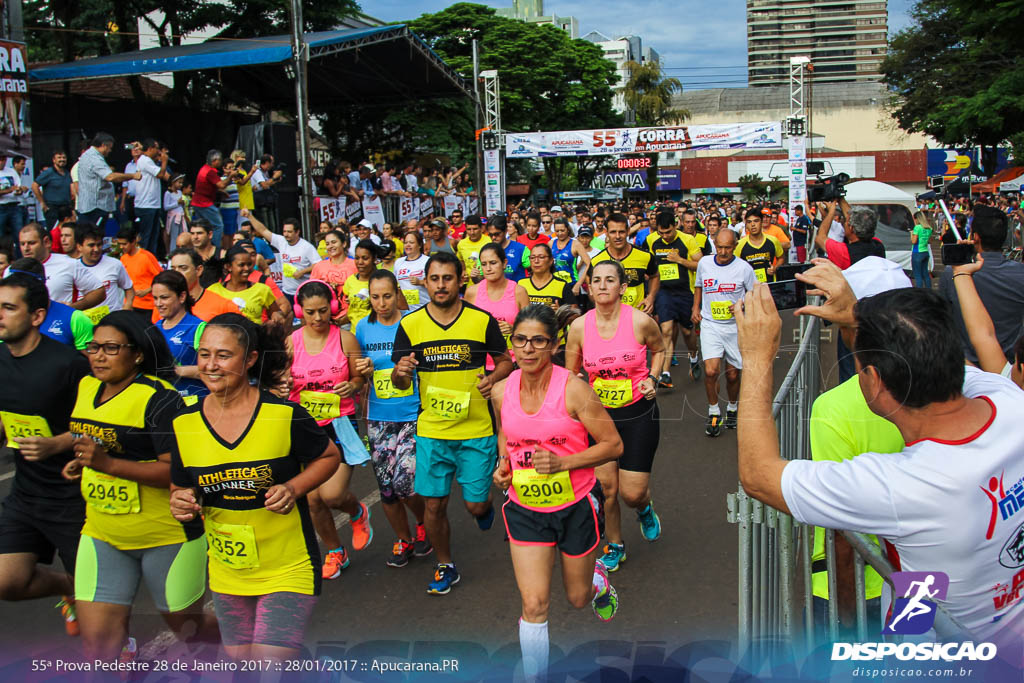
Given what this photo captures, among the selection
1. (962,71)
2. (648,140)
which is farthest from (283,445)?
(962,71)

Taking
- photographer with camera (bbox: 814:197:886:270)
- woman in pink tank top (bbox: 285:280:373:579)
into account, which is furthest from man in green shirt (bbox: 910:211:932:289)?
woman in pink tank top (bbox: 285:280:373:579)

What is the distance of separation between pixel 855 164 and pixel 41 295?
76561mm

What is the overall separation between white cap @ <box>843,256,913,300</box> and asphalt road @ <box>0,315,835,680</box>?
1693mm

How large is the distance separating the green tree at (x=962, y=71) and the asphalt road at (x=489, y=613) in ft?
92.4

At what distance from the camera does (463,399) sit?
4.69 metres

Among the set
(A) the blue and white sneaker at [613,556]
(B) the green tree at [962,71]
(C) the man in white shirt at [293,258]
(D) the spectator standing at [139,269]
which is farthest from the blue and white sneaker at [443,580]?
(B) the green tree at [962,71]

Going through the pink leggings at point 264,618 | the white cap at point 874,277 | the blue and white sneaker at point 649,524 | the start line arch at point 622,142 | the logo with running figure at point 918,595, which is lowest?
the blue and white sneaker at point 649,524

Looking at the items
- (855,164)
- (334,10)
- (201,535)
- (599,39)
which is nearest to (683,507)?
(201,535)

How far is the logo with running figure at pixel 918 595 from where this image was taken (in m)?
2.00

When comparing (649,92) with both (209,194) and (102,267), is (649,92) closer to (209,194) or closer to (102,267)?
(209,194)

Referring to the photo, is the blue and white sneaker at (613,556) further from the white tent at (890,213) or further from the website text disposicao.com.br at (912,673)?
the white tent at (890,213)

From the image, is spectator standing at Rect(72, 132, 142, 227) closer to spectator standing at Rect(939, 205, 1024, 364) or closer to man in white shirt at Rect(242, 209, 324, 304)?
man in white shirt at Rect(242, 209, 324, 304)

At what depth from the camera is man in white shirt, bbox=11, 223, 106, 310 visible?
659 cm

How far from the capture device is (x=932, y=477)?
1.95 m
